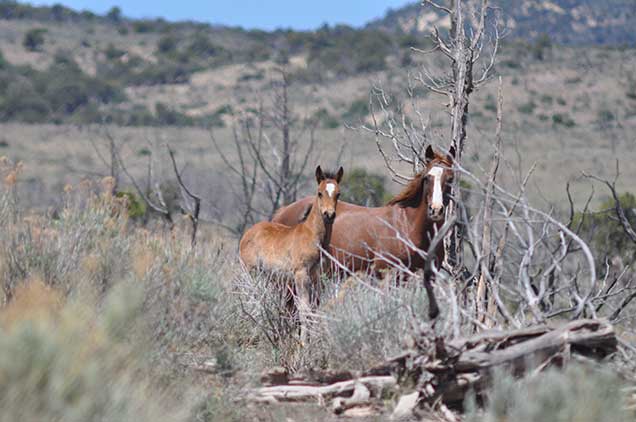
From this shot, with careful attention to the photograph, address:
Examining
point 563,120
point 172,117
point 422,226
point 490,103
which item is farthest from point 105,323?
point 490,103

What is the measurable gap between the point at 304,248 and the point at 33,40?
68031 millimetres

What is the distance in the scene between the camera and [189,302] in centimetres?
771

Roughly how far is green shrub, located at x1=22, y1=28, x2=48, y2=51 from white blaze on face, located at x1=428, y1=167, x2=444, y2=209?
68150mm

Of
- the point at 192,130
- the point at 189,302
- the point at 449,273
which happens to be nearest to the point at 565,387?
the point at 189,302

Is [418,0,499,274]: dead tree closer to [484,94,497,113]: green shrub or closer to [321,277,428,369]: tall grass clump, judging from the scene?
[321,277,428,369]: tall grass clump

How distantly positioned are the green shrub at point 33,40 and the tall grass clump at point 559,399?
72069mm

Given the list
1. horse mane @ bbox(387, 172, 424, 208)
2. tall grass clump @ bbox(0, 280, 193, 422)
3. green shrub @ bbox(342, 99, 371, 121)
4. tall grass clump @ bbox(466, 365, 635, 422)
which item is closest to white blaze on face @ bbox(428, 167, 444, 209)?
horse mane @ bbox(387, 172, 424, 208)

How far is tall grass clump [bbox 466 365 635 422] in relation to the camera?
5738mm

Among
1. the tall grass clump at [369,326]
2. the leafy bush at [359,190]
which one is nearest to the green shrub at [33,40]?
the leafy bush at [359,190]

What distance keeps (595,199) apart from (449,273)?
89.7 ft

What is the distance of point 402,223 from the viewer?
11461mm

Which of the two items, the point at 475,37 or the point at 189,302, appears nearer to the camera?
the point at 189,302

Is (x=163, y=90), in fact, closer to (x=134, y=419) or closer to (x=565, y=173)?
(x=565, y=173)

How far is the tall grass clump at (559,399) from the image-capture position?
5738mm
